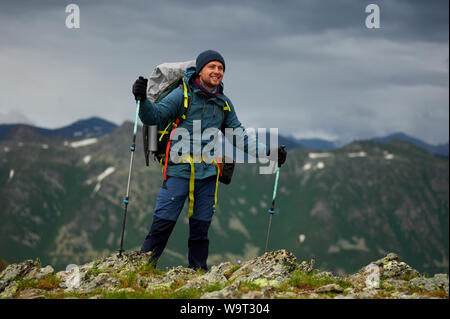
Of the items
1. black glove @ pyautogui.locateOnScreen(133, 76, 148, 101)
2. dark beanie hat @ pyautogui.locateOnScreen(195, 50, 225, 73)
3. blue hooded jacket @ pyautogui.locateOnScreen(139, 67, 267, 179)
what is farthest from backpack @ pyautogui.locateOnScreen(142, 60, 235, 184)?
black glove @ pyautogui.locateOnScreen(133, 76, 148, 101)

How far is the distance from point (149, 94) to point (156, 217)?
3.00 metres

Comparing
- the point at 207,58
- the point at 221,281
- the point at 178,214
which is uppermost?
the point at 207,58

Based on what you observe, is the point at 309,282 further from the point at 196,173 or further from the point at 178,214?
the point at 196,173

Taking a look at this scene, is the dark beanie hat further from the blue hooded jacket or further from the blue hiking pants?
the blue hiking pants

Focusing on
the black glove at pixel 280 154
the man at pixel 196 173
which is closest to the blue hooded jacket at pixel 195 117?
the man at pixel 196 173

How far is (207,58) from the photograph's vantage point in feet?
34.4

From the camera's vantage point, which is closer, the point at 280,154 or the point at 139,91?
the point at 139,91

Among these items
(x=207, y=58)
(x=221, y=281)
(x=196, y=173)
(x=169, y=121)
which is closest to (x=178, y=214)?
(x=196, y=173)

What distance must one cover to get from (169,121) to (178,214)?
222 cm

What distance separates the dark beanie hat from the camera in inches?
412

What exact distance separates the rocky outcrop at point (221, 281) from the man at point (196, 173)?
2.54 ft

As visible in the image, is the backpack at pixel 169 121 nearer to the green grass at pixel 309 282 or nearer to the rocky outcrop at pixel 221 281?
the rocky outcrop at pixel 221 281

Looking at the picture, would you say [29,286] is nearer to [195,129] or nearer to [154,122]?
[154,122]
